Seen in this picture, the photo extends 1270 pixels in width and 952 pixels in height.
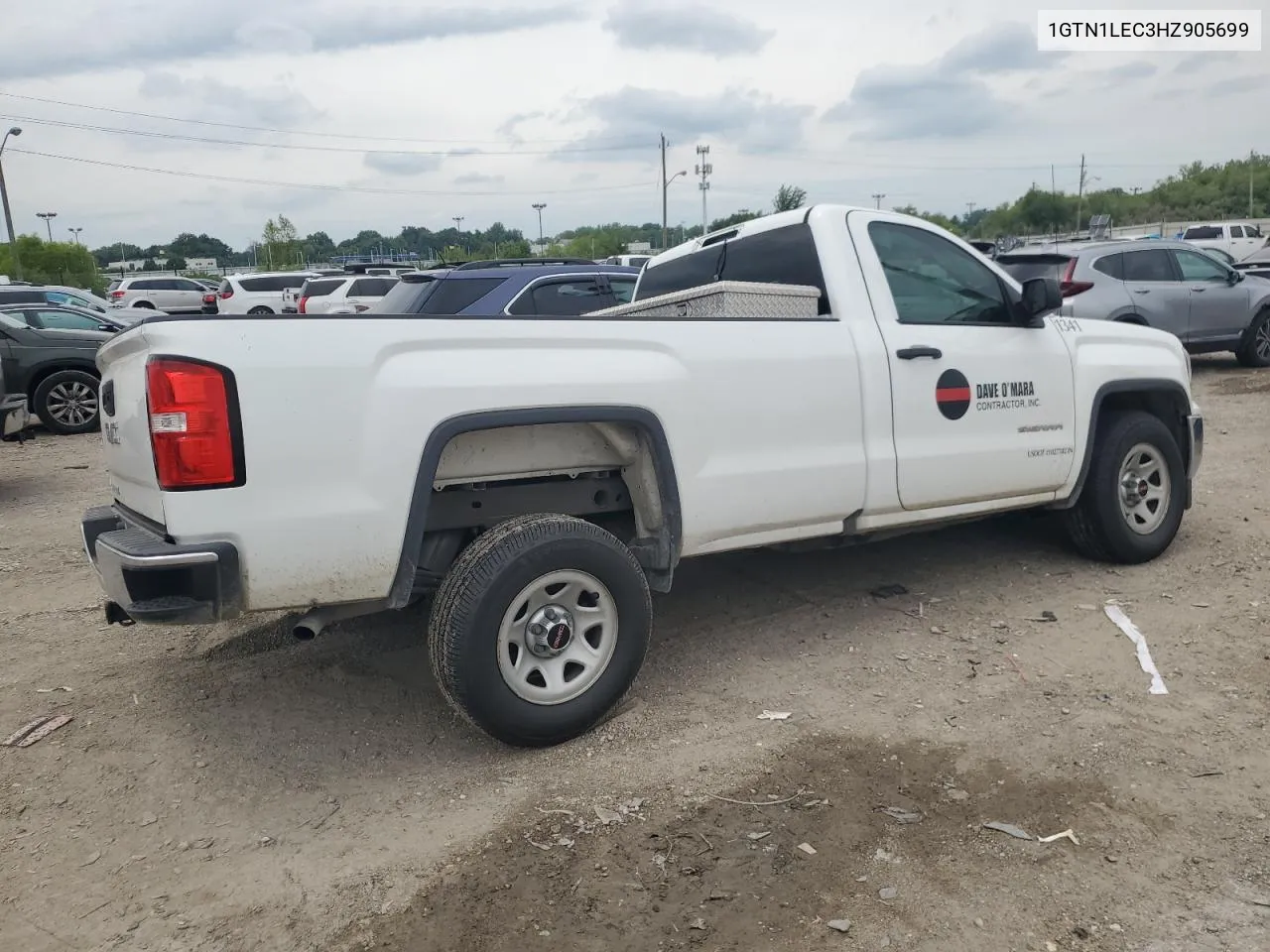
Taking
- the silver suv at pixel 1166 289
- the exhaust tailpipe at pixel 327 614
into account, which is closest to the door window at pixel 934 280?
the exhaust tailpipe at pixel 327 614

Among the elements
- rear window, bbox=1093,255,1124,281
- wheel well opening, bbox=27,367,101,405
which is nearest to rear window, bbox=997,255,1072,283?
rear window, bbox=1093,255,1124,281

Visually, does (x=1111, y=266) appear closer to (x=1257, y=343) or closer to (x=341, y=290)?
(x=1257, y=343)

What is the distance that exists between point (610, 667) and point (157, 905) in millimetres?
1556

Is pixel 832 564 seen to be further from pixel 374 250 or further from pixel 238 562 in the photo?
pixel 374 250

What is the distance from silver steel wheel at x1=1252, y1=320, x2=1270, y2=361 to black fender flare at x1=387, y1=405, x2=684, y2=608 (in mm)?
12452

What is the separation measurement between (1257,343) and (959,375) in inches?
436

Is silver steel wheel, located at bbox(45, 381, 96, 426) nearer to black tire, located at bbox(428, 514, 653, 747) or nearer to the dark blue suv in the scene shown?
the dark blue suv

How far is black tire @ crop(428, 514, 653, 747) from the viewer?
3.20 m

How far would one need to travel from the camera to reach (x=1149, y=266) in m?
12.1

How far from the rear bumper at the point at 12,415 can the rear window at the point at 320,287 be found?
13014mm

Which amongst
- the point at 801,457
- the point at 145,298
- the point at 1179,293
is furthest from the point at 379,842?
the point at 145,298

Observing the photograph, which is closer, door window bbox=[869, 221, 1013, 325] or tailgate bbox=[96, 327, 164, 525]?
tailgate bbox=[96, 327, 164, 525]

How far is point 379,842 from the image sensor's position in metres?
2.97

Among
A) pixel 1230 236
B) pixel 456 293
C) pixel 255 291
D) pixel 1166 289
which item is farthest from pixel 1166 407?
pixel 1230 236
